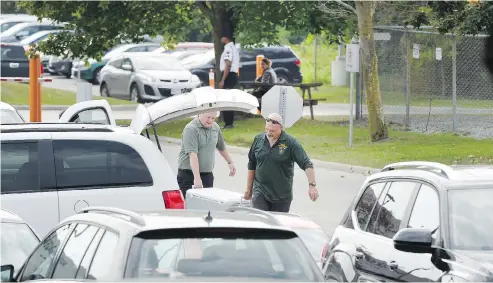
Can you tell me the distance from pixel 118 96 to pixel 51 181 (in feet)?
95.3

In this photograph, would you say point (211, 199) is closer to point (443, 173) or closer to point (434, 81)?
point (443, 173)

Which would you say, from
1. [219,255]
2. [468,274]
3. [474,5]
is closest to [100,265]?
[219,255]

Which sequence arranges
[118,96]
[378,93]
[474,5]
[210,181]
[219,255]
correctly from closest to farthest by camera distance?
1. [219,255]
2. [210,181]
3. [474,5]
4. [378,93]
5. [118,96]

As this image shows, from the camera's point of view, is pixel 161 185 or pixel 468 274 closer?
pixel 468 274

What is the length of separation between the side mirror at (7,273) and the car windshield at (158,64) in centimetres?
3193

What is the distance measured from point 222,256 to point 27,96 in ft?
105

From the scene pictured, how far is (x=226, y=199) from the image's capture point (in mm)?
13617

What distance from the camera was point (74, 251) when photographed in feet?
24.7

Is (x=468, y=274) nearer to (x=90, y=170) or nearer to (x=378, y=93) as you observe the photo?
(x=90, y=170)

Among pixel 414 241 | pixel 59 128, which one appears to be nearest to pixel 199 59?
pixel 59 128

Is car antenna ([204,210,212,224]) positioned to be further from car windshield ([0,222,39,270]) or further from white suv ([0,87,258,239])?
white suv ([0,87,258,239])

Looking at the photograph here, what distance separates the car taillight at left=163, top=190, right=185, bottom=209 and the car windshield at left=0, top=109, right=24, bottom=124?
598 centimetres

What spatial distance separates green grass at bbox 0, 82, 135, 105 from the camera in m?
37.6

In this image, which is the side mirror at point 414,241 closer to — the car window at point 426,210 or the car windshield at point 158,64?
the car window at point 426,210
